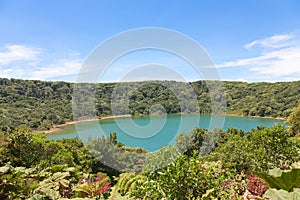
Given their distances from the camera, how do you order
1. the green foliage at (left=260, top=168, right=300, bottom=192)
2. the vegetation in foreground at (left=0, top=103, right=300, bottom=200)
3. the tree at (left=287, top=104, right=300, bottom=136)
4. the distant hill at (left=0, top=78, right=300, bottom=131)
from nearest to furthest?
the green foliage at (left=260, top=168, right=300, bottom=192) → the vegetation in foreground at (left=0, top=103, right=300, bottom=200) → the tree at (left=287, top=104, right=300, bottom=136) → the distant hill at (left=0, top=78, right=300, bottom=131)

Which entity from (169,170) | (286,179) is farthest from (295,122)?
(169,170)

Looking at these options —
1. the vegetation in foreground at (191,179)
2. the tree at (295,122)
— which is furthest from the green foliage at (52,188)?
the tree at (295,122)

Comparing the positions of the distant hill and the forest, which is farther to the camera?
the distant hill

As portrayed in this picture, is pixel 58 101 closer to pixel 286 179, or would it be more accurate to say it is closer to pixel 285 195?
pixel 286 179

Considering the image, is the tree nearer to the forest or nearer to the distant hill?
the forest

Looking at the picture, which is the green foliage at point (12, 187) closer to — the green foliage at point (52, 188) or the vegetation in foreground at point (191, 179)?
the vegetation in foreground at point (191, 179)

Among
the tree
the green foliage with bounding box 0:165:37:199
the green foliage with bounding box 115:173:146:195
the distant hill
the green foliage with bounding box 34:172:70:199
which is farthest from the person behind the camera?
the distant hill

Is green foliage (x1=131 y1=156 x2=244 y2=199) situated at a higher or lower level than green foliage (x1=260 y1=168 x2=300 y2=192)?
lower

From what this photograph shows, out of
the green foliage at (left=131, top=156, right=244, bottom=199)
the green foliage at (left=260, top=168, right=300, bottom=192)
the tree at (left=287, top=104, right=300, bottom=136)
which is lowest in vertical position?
the tree at (left=287, top=104, right=300, bottom=136)

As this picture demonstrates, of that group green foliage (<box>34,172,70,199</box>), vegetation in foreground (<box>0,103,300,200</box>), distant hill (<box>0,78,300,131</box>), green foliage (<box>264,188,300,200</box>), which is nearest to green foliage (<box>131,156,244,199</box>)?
vegetation in foreground (<box>0,103,300,200</box>)

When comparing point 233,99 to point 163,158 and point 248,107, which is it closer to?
point 248,107

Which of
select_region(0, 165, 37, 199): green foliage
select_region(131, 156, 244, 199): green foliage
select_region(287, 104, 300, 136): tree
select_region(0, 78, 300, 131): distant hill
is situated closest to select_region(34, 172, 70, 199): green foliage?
select_region(0, 165, 37, 199): green foliage

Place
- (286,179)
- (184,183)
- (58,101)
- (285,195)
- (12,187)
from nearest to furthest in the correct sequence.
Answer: (285,195), (286,179), (184,183), (12,187), (58,101)

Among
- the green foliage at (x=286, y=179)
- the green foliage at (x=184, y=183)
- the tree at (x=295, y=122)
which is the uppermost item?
the green foliage at (x=286, y=179)
